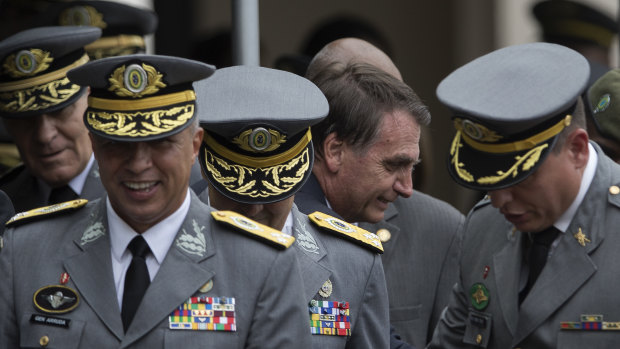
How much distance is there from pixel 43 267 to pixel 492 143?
4.90ft

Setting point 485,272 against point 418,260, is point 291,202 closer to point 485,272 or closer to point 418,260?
point 485,272

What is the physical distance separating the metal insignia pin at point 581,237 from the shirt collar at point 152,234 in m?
1.36

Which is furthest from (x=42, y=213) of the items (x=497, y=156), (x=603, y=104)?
(x=603, y=104)

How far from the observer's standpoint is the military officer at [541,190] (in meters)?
3.95

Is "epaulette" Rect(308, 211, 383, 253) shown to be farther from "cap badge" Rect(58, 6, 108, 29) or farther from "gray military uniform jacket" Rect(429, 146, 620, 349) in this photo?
"cap badge" Rect(58, 6, 108, 29)

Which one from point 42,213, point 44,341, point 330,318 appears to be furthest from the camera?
point 330,318

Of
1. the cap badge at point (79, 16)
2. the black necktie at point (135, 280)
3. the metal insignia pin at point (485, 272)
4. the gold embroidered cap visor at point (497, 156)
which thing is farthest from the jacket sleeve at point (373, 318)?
the cap badge at point (79, 16)

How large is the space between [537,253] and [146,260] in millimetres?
1469

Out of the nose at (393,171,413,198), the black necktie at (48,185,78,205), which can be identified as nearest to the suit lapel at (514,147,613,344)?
the nose at (393,171,413,198)

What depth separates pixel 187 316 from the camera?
10.9 ft

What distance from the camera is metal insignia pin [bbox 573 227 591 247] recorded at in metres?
4.04

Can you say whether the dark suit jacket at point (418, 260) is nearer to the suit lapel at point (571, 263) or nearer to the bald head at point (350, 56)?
the bald head at point (350, 56)

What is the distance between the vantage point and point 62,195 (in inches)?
185

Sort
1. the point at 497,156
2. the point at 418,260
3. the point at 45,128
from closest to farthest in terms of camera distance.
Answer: the point at 497,156 < the point at 45,128 < the point at 418,260
